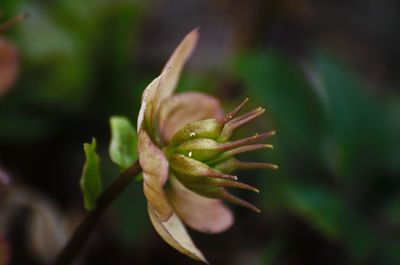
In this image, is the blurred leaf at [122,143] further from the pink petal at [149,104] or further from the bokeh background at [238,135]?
the bokeh background at [238,135]

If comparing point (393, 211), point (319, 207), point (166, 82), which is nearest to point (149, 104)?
point (166, 82)

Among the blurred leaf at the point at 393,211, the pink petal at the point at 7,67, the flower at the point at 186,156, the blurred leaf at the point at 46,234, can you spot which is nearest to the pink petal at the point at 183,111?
the flower at the point at 186,156

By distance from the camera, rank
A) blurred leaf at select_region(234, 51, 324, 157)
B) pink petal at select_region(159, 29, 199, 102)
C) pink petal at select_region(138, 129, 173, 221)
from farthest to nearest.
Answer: blurred leaf at select_region(234, 51, 324, 157)
pink petal at select_region(159, 29, 199, 102)
pink petal at select_region(138, 129, 173, 221)

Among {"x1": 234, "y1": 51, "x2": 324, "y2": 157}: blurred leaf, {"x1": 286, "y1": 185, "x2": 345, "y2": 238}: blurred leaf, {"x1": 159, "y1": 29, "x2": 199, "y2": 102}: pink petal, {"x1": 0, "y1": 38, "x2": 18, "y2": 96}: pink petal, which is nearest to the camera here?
{"x1": 159, "y1": 29, "x2": 199, "y2": 102}: pink petal

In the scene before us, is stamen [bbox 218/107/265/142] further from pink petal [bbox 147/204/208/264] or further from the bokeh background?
the bokeh background

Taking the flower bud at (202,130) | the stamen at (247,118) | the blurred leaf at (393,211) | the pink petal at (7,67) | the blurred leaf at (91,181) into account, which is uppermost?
the stamen at (247,118)

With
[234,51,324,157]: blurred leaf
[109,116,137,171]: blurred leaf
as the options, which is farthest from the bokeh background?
[109,116,137,171]: blurred leaf

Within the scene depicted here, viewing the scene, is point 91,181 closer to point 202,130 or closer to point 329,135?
point 202,130
